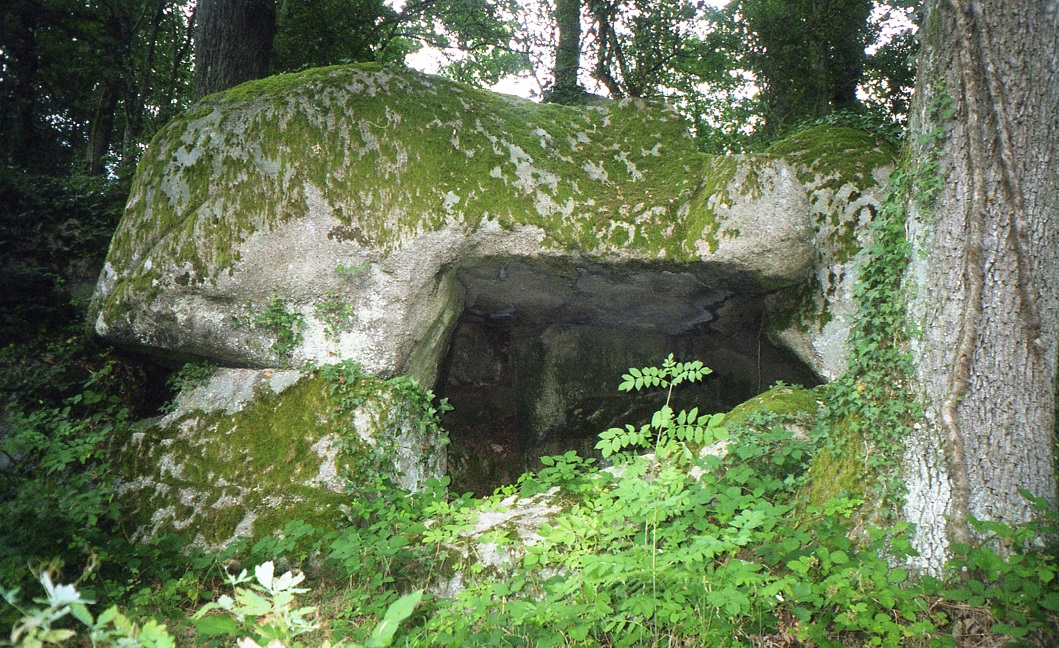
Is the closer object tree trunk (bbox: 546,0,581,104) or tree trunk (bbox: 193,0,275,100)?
tree trunk (bbox: 193,0,275,100)

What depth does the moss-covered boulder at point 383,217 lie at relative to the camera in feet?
16.3

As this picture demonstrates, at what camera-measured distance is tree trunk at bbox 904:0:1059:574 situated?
3010 millimetres

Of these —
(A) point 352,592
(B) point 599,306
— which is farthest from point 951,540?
(B) point 599,306

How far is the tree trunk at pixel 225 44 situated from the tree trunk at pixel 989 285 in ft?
21.1

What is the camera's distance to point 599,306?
6.41 metres

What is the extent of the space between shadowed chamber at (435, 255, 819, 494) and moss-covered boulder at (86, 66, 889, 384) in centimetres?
112

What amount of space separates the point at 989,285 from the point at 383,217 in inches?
148

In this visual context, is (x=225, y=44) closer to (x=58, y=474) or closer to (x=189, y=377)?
(x=189, y=377)

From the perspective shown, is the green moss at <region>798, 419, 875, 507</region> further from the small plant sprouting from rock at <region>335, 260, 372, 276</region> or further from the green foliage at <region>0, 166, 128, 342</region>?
the green foliage at <region>0, 166, 128, 342</region>

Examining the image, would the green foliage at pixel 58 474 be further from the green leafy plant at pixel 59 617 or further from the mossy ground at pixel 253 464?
the green leafy plant at pixel 59 617

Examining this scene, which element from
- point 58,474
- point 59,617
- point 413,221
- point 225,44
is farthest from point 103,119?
point 59,617

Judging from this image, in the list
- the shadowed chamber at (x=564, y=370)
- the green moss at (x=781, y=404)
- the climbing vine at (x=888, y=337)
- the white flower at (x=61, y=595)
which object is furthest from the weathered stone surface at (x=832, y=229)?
the white flower at (x=61, y=595)

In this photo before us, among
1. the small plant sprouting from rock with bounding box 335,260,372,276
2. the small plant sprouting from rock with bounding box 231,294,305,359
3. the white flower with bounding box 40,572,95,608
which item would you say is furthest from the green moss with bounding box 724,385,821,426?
the white flower with bounding box 40,572,95,608

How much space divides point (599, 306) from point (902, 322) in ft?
10.7
